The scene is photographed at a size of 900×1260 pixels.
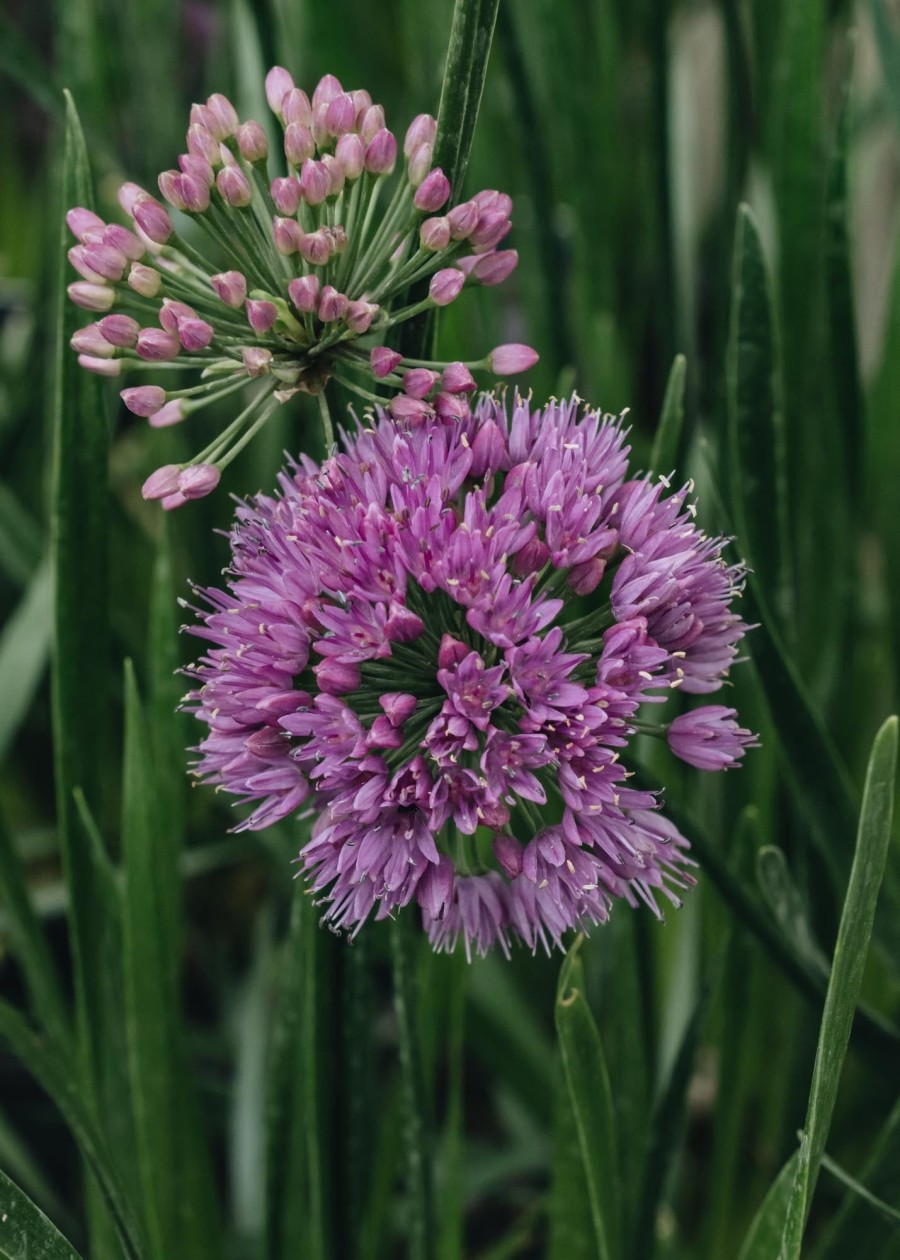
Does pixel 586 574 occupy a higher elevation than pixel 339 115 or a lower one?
lower

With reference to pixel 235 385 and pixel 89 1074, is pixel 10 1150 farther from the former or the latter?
pixel 235 385

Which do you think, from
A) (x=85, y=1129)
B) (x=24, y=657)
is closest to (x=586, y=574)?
(x=85, y=1129)

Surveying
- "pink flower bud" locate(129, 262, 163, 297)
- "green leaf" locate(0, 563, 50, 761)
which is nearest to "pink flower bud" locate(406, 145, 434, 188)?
"pink flower bud" locate(129, 262, 163, 297)

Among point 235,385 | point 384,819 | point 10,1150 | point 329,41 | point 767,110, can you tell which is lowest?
point 10,1150

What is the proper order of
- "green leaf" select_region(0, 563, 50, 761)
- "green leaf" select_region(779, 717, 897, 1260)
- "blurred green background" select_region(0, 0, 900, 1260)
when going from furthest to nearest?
1. "green leaf" select_region(0, 563, 50, 761)
2. "blurred green background" select_region(0, 0, 900, 1260)
3. "green leaf" select_region(779, 717, 897, 1260)

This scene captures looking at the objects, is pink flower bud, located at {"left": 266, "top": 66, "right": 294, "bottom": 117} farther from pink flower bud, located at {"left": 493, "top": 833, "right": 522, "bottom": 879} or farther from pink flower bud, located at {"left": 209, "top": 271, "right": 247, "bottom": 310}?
pink flower bud, located at {"left": 493, "top": 833, "right": 522, "bottom": 879}

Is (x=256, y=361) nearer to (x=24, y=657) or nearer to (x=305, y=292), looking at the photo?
(x=305, y=292)

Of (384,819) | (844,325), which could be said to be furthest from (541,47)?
(384,819)
